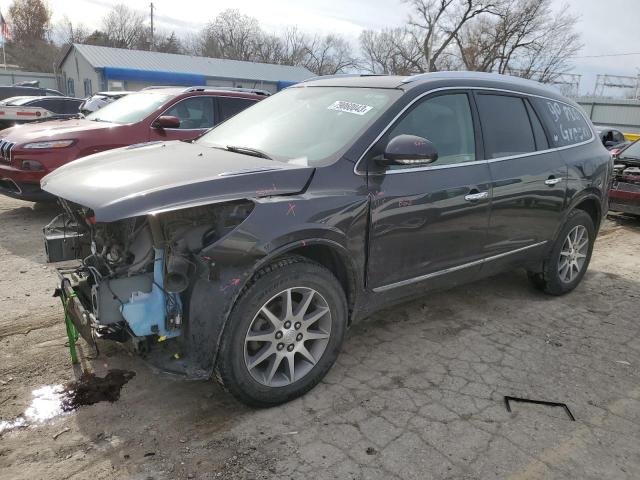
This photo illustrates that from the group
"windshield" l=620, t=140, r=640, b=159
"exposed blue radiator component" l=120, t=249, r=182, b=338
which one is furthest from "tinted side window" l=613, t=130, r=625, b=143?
"exposed blue radiator component" l=120, t=249, r=182, b=338

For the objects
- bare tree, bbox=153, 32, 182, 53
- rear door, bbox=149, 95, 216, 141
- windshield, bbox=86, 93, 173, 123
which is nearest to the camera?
windshield, bbox=86, 93, 173, 123

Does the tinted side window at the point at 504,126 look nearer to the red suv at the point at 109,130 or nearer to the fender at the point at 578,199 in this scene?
the fender at the point at 578,199

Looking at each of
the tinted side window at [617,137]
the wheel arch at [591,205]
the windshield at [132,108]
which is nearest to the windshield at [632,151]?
the wheel arch at [591,205]

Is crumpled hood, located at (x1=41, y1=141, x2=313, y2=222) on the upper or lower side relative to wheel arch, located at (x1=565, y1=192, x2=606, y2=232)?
upper

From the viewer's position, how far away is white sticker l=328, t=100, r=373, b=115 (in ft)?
11.3

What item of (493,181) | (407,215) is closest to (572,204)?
(493,181)

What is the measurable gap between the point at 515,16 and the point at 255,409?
41.2 m

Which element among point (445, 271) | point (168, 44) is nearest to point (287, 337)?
point (445, 271)

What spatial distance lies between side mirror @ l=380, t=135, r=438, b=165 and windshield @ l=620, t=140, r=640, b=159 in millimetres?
7428

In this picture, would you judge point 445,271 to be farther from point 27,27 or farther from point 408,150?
point 27,27

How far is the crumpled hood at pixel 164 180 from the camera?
8.10 feet

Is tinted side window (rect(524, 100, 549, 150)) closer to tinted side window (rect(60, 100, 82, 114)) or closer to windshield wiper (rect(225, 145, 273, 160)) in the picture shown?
windshield wiper (rect(225, 145, 273, 160))

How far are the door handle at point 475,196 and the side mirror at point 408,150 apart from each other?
2.36ft

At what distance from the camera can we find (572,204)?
4.68 metres
